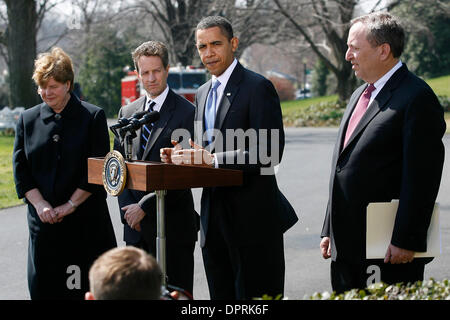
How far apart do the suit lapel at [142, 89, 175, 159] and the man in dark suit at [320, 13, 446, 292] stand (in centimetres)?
130

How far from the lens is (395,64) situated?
4195 mm

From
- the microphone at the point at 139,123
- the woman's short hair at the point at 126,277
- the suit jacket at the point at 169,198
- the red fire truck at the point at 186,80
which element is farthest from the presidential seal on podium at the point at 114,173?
the red fire truck at the point at 186,80

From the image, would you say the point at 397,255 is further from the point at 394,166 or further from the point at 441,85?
the point at 441,85

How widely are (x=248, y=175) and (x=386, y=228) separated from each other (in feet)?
2.89

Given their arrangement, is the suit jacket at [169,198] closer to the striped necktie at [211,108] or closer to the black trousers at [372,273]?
the striped necktie at [211,108]

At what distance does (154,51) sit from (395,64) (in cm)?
171

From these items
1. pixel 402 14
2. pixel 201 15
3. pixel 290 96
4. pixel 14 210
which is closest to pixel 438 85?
pixel 402 14

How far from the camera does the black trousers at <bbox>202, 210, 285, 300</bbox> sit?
14.6ft

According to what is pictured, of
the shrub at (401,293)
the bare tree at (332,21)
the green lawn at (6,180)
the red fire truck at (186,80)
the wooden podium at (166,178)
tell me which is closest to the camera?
the shrub at (401,293)

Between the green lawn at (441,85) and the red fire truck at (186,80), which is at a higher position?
the red fire truck at (186,80)

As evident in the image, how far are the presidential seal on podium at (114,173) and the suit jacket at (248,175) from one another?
643 millimetres

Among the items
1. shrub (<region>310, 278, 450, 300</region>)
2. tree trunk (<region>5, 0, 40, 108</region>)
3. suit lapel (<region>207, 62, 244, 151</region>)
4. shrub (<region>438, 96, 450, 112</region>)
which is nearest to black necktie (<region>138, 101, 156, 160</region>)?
suit lapel (<region>207, 62, 244, 151</region>)

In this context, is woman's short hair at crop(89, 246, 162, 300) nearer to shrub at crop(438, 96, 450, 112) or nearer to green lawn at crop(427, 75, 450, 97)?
shrub at crop(438, 96, 450, 112)

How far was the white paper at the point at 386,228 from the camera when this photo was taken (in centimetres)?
404
